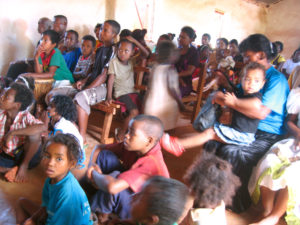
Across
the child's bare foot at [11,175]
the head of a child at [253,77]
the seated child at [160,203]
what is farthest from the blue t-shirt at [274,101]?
the child's bare foot at [11,175]

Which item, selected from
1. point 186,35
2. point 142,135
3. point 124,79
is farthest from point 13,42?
point 142,135

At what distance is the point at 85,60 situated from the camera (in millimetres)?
3500

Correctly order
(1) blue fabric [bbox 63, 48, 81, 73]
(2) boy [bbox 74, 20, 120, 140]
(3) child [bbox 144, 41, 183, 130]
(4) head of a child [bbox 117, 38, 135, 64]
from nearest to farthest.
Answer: (3) child [bbox 144, 41, 183, 130] → (2) boy [bbox 74, 20, 120, 140] → (4) head of a child [bbox 117, 38, 135, 64] → (1) blue fabric [bbox 63, 48, 81, 73]

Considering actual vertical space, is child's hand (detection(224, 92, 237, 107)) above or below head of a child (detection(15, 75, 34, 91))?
above

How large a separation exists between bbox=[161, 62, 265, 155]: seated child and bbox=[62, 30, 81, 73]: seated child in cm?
220

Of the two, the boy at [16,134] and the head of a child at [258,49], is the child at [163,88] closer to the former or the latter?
the head of a child at [258,49]

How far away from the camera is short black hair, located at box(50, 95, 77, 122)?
2.27 meters

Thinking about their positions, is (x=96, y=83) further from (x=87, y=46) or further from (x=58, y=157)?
(x=58, y=157)

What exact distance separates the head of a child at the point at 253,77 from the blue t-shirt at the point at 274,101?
0.37 ft

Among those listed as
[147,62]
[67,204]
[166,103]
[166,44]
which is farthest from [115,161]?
[147,62]

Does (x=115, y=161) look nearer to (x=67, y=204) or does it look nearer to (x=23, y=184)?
(x=67, y=204)

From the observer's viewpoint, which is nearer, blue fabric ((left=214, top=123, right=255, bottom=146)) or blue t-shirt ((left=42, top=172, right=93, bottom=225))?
blue t-shirt ((left=42, top=172, right=93, bottom=225))

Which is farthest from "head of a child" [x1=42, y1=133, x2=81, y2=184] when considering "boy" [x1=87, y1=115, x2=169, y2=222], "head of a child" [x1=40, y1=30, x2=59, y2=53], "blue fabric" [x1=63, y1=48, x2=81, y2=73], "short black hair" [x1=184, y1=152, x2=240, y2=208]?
"blue fabric" [x1=63, y1=48, x2=81, y2=73]

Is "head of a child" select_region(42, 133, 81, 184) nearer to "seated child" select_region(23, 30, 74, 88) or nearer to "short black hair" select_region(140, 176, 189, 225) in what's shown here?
"short black hair" select_region(140, 176, 189, 225)
